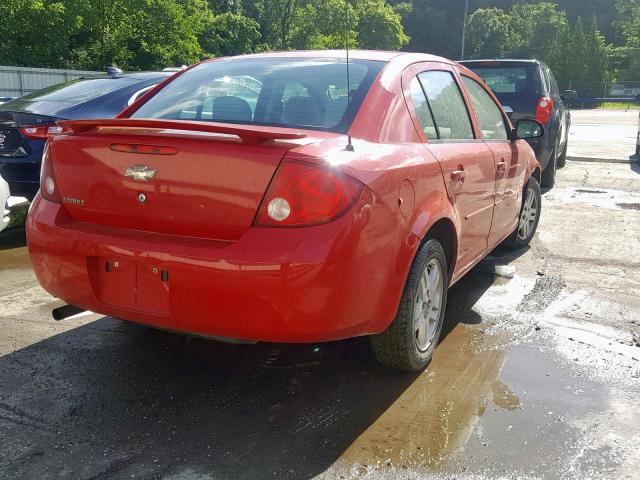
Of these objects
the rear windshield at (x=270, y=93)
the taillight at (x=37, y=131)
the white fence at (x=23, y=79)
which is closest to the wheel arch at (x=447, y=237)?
Result: the rear windshield at (x=270, y=93)

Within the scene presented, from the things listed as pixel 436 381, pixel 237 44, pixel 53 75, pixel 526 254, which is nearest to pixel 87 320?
pixel 436 381

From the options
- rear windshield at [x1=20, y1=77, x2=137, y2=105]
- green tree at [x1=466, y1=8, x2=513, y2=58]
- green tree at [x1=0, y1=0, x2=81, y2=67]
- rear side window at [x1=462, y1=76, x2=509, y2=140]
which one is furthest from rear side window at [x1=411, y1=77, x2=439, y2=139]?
green tree at [x1=466, y1=8, x2=513, y2=58]

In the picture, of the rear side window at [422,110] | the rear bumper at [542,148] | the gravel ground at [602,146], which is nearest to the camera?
the rear side window at [422,110]

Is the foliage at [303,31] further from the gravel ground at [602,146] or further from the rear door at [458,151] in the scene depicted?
the gravel ground at [602,146]

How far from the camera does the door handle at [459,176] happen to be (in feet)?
11.4

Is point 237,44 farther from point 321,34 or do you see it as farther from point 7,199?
point 7,199

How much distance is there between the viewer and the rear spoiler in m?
2.60

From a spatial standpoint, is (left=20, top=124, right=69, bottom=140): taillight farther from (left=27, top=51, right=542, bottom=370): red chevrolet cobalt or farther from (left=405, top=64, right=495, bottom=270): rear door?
(left=405, top=64, right=495, bottom=270): rear door

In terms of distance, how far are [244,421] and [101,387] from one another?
2.63 ft

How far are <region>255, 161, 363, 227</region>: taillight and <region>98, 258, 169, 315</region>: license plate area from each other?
1.74ft

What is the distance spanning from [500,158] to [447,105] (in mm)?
748

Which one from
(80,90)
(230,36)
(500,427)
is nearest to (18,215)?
(80,90)

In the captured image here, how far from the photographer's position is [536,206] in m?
6.07

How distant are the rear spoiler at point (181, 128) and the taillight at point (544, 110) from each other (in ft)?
22.3
